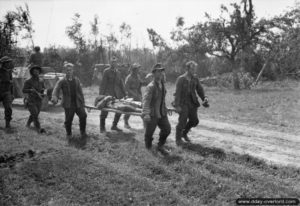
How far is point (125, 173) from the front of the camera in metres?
5.70

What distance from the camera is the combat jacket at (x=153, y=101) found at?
673 cm

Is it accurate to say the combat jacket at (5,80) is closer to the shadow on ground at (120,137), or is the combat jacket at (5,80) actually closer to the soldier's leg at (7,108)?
the soldier's leg at (7,108)

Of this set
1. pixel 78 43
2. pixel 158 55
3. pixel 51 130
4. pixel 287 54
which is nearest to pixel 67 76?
pixel 51 130

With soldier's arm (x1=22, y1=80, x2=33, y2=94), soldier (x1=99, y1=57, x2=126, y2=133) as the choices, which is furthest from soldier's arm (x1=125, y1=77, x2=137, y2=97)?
soldier's arm (x1=22, y1=80, x2=33, y2=94)

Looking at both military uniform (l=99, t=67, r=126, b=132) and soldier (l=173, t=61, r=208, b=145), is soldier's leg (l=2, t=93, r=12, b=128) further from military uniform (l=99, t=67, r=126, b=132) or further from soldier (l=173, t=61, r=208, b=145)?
soldier (l=173, t=61, r=208, b=145)

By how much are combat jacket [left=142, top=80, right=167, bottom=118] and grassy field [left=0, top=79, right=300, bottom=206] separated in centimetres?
86

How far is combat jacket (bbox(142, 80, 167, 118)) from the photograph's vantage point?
22.1 ft

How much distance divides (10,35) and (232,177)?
1132 cm

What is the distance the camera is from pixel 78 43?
29.0m

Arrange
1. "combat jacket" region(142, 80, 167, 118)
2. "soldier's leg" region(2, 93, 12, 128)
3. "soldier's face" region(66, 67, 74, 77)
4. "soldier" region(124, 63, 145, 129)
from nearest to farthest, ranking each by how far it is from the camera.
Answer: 1. "combat jacket" region(142, 80, 167, 118)
2. "soldier's face" region(66, 67, 74, 77)
3. "soldier's leg" region(2, 93, 12, 128)
4. "soldier" region(124, 63, 145, 129)

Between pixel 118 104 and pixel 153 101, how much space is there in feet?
6.37

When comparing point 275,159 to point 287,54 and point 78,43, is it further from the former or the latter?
point 78,43

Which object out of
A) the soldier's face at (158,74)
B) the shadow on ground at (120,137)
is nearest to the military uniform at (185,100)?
the soldier's face at (158,74)

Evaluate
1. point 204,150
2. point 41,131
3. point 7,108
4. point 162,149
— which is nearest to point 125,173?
point 162,149
